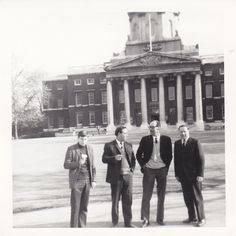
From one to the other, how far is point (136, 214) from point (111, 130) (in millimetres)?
1434

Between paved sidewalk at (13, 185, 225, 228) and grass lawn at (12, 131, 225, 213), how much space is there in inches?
4.1

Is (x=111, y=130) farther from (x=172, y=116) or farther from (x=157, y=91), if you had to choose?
(x=157, y=91)

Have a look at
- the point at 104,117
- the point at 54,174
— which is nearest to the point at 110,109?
the point at 104,117

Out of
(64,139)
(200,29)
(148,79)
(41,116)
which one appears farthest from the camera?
(148,79)

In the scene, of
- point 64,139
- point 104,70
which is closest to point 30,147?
point 64,139

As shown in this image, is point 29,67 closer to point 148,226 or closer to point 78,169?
point 78,169

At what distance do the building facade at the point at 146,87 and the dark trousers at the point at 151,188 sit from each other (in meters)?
1.10

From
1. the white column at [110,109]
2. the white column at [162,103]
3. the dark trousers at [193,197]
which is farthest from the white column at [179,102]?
the dark trousers at [193,197]

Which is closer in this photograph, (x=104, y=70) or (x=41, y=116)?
(x=104, y=70)

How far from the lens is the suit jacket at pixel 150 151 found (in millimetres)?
4238

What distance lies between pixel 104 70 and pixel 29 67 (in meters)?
1.14

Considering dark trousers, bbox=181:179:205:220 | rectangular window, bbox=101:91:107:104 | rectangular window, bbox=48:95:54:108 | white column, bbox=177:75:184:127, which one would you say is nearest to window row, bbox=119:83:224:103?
white column, bbox=177:75:184:127

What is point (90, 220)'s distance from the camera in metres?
4.52

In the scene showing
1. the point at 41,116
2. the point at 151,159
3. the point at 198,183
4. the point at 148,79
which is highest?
the point at 148,79
